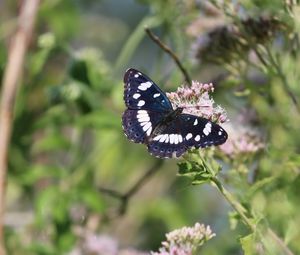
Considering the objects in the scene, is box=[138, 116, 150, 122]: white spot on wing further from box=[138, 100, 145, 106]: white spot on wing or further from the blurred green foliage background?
the blurred green foliage background

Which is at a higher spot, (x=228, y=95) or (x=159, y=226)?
(x=159, y=226)

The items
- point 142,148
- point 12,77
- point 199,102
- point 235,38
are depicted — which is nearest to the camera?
point 199,102

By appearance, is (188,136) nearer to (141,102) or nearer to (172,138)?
(172,138)

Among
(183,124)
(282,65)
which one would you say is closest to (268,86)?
(282,65)

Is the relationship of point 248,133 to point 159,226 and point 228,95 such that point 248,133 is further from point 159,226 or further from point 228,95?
point 159,226

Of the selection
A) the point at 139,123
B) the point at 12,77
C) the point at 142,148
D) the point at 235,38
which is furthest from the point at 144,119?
the point at 142,148

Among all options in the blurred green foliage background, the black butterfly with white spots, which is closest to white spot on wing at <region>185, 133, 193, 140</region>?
the black butterfly with white spots
